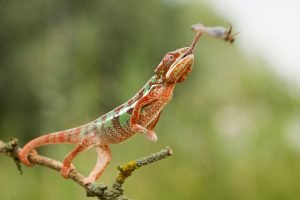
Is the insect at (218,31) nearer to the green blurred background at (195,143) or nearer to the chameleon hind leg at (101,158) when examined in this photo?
the green blurred background at (195,143)

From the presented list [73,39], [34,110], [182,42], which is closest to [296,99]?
[182,42]

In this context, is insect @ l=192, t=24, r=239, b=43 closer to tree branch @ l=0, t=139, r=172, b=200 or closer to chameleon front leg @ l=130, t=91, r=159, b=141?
chameleon front leg @ l=130, t=91, r=159, b=141

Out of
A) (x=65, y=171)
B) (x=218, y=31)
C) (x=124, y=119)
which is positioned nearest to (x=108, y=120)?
(x=124, y=119)

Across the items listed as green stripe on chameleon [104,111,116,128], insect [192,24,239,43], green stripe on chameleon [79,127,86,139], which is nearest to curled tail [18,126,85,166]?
green stripe on chameleon [79,127,86,139]

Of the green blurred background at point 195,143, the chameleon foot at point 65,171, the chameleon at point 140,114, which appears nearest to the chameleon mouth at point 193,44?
the chameleon at point 140,114

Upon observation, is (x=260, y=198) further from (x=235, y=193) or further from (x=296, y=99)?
(x=296, y=99)
